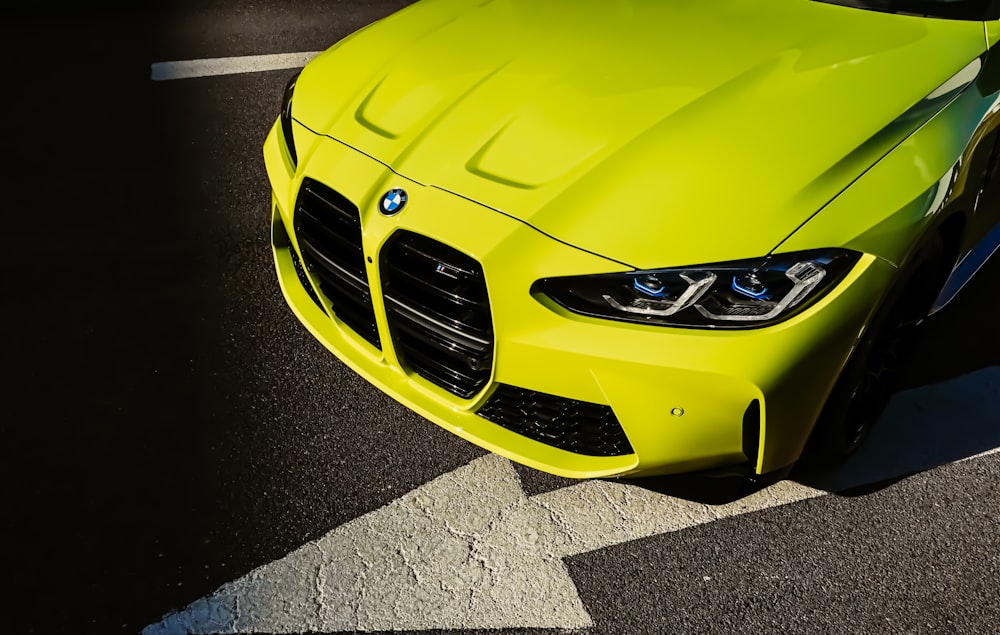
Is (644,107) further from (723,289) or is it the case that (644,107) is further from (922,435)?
(922,435)

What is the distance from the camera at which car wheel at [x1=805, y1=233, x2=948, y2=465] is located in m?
2.51

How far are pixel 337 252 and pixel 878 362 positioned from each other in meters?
1.67

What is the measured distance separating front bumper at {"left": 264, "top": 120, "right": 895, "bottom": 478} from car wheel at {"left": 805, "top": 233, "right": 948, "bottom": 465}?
14 cm

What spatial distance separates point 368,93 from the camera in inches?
113

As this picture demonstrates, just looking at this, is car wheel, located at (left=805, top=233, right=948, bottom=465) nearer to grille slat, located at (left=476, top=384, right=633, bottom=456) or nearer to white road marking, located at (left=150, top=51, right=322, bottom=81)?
grille slat, located at (left=476, top=384, right=633, bottom=456)

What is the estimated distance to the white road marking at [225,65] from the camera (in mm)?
5262

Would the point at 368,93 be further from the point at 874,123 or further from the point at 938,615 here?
the point at 938,615

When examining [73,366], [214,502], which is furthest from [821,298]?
[73,366]

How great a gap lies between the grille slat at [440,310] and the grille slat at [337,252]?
12 centimetres

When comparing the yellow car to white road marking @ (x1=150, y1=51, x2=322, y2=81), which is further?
white road marking @ (x1=150, y1=51, x2=322, y2=81)

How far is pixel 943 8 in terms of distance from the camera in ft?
9.68

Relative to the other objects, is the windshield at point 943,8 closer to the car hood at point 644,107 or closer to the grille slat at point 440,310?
the car hood at point 644,107

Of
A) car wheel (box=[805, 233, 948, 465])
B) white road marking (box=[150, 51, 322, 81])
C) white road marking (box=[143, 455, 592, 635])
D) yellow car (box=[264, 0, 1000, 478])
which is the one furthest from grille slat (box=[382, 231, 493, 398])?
white road marking (box=[150, 51, 322, 81])

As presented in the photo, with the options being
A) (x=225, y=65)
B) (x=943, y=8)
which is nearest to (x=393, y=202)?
(x=943, y=8)
